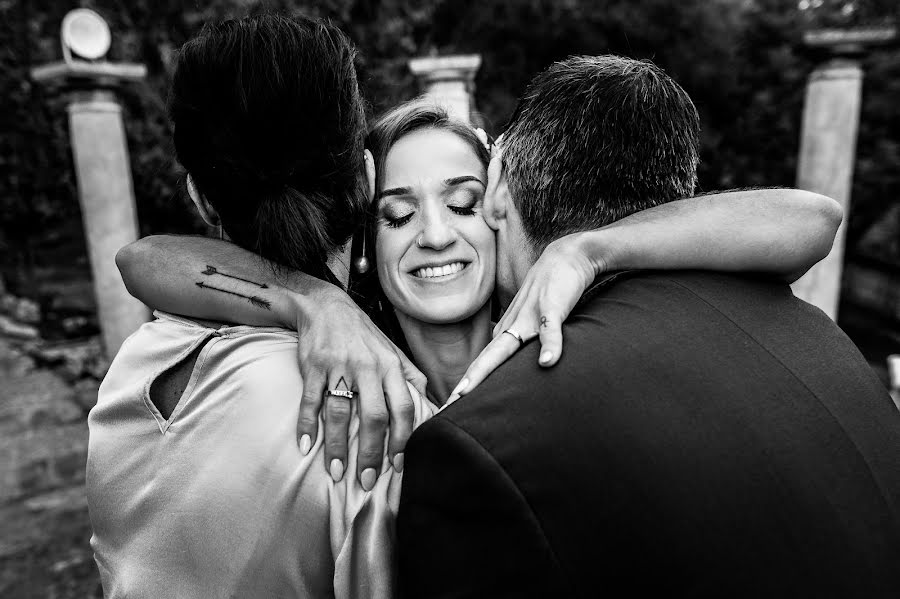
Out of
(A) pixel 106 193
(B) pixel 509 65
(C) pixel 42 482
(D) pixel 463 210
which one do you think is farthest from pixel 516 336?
(B) pixel 509 65

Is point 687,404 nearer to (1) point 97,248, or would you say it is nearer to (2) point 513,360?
(2) point 513,360

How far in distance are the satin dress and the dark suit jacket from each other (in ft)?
0.48

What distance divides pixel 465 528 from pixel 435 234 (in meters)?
1.06

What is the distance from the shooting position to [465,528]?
3.79 ft

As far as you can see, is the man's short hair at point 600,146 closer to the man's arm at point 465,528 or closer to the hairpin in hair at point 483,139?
the hairpin in hair at point 483,139

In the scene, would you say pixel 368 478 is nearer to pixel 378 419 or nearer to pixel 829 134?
pixel 378 419

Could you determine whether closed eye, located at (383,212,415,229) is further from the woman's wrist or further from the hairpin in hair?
the woman's wrist

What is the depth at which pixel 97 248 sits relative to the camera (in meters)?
6.27

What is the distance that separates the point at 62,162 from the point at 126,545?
28.2ft

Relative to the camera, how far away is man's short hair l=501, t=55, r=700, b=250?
1563 millimetres

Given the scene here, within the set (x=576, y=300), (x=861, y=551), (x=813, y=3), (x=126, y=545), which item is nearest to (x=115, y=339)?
(x=126, y=545)

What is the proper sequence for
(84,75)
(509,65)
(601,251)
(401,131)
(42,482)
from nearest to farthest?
1. (601,251)
2. (401,131)
3. (42,482)
4. (84,75)
5. (509,65)

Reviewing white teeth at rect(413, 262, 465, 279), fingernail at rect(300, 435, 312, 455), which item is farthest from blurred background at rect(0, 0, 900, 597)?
fingernail at rect(300, 435, 312, 455)

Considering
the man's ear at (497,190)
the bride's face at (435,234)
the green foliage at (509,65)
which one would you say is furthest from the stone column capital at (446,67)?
the man's ear at (497,190)
